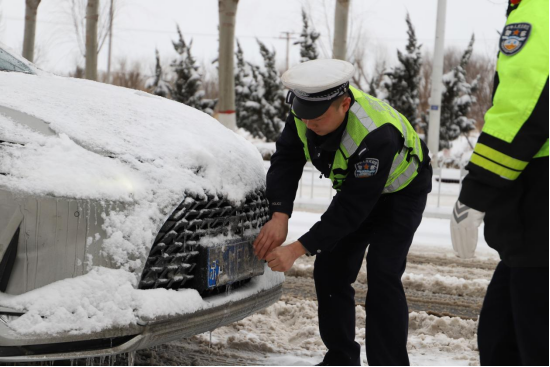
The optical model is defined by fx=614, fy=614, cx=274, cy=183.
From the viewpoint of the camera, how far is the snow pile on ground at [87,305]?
2.15 metres

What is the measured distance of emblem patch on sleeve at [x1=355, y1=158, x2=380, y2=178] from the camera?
2.62 metres

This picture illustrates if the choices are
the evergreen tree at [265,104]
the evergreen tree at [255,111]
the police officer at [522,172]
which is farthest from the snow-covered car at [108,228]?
the evergreen tree at [255,111]

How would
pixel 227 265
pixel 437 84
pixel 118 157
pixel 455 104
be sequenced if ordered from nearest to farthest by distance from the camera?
pixel 118 157 → pixel 227 265 → pixel 437 84 → pixel 455 104

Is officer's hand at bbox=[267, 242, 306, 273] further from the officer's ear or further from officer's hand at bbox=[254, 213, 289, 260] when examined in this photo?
the officer's ear

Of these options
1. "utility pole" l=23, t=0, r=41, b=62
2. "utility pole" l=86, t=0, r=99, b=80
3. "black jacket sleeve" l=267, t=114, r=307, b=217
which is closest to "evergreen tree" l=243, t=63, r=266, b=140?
"utility pole" l=23, t=0, r=41, b=62

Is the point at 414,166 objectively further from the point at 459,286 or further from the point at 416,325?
the point at 459,286

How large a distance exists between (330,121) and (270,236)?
615mm

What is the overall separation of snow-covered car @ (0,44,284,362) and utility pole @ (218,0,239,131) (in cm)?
828

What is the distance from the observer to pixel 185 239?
248 centimetres

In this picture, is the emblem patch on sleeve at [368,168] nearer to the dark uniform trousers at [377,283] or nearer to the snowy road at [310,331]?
the dark uniform trousers at [377,283]

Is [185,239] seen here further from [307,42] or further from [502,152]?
[307,42]

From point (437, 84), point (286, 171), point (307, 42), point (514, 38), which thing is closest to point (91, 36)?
point (437, 84)

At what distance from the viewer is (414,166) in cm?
287

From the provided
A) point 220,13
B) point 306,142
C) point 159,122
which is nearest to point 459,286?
point 306,142
